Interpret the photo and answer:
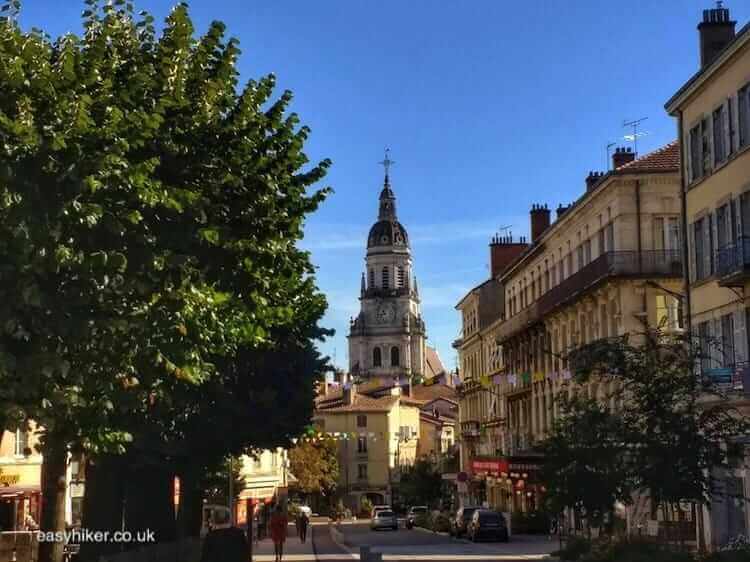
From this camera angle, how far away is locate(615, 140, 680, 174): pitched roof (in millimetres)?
44312

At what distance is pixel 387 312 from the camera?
176 m

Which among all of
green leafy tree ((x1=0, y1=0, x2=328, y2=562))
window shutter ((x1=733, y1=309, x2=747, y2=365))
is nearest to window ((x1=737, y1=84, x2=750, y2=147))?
window shutter ((x1=733, y1=309, x2=747, y2=365))

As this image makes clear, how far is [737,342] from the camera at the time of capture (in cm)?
3045

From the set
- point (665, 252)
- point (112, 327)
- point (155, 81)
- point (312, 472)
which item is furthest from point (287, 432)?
point (312, 472)

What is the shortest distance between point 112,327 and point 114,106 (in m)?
2.86

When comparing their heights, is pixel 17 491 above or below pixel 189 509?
above

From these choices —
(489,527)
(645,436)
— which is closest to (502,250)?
(489,527)

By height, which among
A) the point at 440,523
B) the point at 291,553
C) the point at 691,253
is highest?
the point at 691,253

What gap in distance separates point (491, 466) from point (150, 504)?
136 ft

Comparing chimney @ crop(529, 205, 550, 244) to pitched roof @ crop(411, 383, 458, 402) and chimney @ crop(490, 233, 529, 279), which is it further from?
pitched roof @ crop(411, 383, 458, 402)

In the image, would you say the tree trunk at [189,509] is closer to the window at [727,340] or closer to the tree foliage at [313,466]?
the window at [727,340]

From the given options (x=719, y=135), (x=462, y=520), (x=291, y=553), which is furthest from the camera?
(x=462, y=520)

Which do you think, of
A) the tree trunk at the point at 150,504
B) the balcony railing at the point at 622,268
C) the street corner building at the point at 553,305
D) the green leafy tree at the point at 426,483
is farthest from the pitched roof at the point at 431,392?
the tree trunk at the point at 150,504

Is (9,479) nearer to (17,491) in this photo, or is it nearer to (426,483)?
(17,491)
